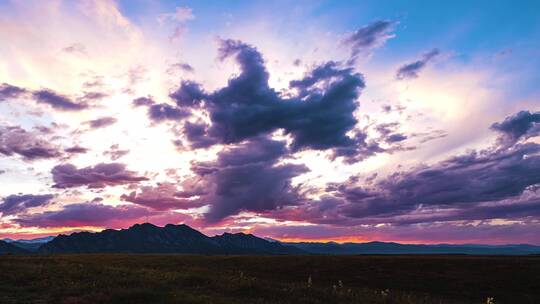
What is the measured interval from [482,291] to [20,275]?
51.1m

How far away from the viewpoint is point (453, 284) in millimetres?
56531

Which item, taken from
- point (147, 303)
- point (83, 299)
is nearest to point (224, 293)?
point (147, 303)

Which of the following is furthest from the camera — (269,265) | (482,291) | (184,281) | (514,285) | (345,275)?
(269,265)

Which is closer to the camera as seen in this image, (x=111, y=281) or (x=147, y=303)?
(x=147, y=303)

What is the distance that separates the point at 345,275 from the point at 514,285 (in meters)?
24.3

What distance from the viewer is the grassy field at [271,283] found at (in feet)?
71.5

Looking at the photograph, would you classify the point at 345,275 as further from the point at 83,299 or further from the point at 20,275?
the point at 83,299

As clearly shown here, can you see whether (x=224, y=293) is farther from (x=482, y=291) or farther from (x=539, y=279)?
(x=539, y=279)

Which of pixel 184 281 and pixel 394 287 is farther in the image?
pixel 394 287

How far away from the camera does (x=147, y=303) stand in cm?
1912

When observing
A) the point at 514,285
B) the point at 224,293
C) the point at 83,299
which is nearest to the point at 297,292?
the point at 224,293

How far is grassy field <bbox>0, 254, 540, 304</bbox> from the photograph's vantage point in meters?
21.8

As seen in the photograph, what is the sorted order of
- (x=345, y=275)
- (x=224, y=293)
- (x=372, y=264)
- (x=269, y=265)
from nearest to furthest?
(x=224, y=293), (x=345, y=275), (x=372, y=264), (x=269, y=265)

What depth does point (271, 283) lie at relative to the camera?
99.1 ft
